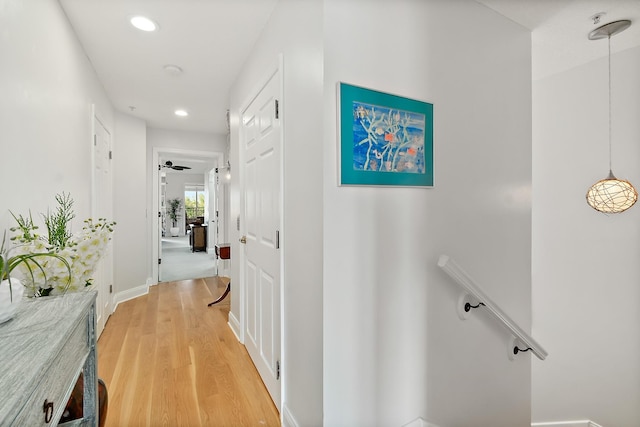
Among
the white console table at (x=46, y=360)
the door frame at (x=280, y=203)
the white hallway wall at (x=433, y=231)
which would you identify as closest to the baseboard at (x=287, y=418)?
the door frame at (x=280, y=203)

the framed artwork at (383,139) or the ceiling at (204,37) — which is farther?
the ceiling at (204,37)

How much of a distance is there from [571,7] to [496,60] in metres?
0.50

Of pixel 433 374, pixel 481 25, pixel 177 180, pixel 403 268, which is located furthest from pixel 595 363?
pixel 177 180

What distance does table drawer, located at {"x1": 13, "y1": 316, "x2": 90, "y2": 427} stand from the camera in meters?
0.62

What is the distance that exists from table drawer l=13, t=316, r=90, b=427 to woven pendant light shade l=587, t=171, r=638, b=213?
10.7 ft

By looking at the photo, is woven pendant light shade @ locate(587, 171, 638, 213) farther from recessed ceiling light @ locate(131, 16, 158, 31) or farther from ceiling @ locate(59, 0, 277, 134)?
recessed ceiling light @ locate(131, 16, 158, 31)

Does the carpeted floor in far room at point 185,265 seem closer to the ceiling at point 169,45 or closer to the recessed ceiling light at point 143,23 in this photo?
the ceiling at point 169,45

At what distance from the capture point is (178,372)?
2.23 metres

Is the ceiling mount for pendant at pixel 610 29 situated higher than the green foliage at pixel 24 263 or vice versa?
the ceiling mount for pendant at pixel 610 29

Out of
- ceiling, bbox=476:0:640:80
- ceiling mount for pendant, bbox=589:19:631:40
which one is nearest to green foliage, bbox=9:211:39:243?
ceiling, bbox=476:0:640:80

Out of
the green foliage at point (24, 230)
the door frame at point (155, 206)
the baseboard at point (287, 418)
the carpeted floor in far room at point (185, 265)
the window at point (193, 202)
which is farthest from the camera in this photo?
the window at point (193, 202)

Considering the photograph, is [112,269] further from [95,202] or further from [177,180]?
[177,180]

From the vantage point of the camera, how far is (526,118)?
195cm

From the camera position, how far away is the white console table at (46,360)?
0.58 m
